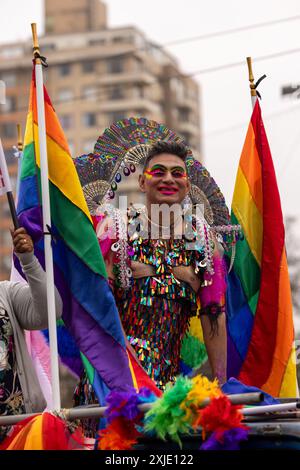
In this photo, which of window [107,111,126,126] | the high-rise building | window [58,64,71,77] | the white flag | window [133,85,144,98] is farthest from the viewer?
window [58,64,71,77]

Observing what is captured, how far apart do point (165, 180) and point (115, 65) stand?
78519 millimetres

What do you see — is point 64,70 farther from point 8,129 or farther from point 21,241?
point 21,241

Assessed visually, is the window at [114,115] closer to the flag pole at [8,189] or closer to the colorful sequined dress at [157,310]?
the colorful sequined dress at [157,310]

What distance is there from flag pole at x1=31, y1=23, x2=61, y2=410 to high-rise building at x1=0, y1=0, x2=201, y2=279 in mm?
72367

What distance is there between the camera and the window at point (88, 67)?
83.7 m

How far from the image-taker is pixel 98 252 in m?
5.97

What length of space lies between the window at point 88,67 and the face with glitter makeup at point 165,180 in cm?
7788

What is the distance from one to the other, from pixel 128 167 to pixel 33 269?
4.73ft

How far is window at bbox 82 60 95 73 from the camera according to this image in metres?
83.7

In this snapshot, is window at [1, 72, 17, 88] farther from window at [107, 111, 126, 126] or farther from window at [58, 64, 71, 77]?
window at [107, 111, 126, 126]

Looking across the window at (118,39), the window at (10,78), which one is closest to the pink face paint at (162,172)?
the window at (10,78)

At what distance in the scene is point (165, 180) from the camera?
6.60m

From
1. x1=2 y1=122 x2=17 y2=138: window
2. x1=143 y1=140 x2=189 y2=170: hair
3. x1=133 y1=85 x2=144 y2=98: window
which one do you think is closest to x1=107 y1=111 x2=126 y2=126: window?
x1=133 y1=85 x2=144 y2=98: window
